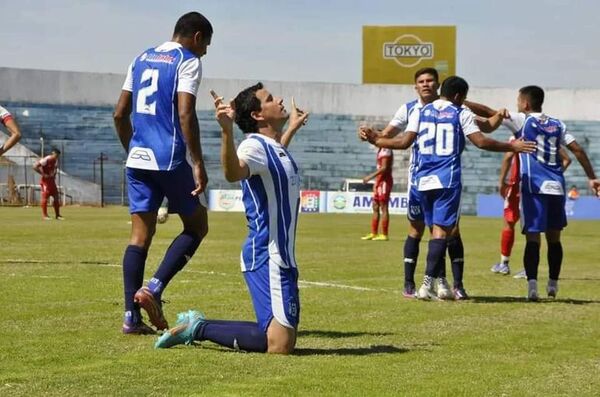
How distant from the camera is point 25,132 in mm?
60750

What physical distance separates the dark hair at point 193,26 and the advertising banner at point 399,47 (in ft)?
202

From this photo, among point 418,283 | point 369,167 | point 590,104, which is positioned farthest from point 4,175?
point 418,283

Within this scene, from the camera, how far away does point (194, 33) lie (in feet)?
25.1

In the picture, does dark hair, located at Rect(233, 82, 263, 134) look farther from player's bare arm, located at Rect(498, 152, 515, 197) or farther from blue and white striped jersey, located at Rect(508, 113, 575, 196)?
player's bare arm, located at Rect(498, 152, 515, 197)

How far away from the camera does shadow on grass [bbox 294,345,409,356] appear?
6.75 m

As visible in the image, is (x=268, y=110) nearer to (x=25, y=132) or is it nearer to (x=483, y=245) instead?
(x=483, y=245)

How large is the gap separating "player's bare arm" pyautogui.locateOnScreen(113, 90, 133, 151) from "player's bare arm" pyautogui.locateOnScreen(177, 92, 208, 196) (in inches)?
23.4

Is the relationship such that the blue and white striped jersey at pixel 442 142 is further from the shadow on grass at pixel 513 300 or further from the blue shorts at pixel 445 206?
the shadow on grass at pixel 513 300

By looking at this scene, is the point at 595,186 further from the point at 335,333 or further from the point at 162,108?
the point at 162,108

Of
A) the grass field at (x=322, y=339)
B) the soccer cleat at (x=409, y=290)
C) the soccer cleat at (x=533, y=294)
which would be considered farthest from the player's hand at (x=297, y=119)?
the soccer cleat at (x=533, y=294)

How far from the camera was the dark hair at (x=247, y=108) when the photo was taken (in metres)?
6.97

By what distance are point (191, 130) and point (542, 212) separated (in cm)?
496

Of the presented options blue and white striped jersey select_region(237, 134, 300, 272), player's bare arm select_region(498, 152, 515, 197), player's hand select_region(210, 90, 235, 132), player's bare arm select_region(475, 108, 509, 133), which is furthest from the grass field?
player's bare arm select_region(498, 152, 515, 197)

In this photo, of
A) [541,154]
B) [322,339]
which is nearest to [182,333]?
[322,339]
